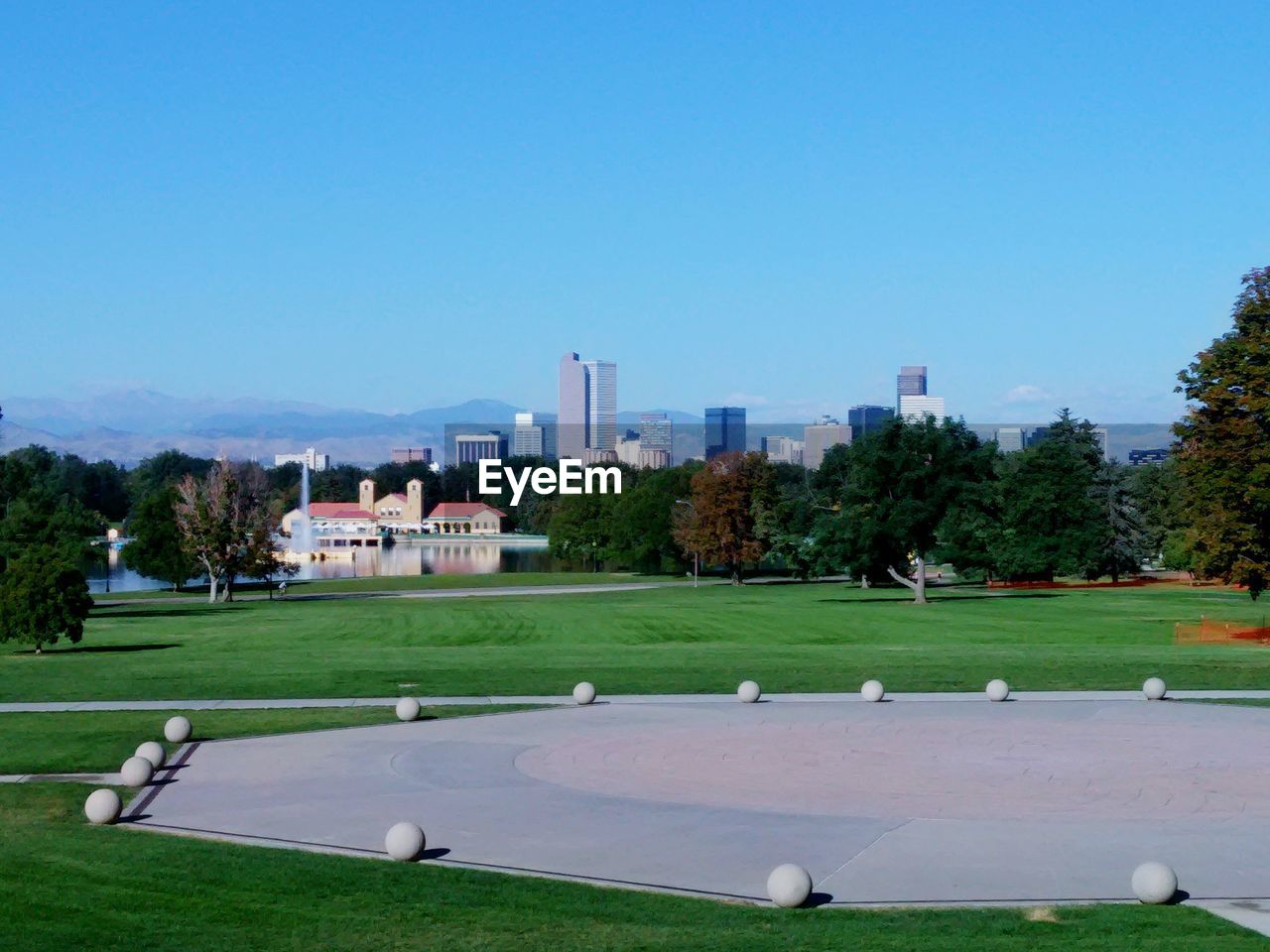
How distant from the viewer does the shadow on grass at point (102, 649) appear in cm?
3988

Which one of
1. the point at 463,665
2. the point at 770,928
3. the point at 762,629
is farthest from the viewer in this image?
the point at 762,629

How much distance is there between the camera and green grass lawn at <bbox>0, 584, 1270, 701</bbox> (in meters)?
30.4

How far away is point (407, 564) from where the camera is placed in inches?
5694

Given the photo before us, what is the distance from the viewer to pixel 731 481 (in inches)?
3691

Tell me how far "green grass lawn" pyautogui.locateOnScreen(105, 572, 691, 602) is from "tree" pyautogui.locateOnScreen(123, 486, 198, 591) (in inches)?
59.4

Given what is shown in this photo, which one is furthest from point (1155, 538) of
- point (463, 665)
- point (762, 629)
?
point (463, 665)

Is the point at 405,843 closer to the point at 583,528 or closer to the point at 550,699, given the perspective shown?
the point at 550,699

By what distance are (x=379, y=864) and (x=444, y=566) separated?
126 metres

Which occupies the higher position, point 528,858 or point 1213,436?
point 1213,436

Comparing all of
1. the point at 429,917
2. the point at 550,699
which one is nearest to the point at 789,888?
the point at 429,917

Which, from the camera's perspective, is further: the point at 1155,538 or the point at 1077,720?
the point at 1155,538

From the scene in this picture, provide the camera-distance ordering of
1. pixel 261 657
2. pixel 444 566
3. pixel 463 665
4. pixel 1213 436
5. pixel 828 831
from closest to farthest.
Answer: pixel 828 831
pixel 463 665
pixel 261 657
pixel 1213 436
pixel 444 566

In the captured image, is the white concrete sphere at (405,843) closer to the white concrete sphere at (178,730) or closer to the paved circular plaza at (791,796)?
the paved circular plaza at (791,796)

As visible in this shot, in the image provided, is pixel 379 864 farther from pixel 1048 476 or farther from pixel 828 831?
pixel 1048 476
